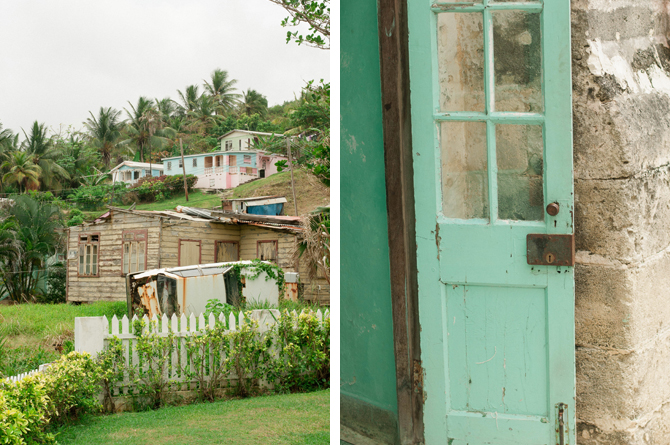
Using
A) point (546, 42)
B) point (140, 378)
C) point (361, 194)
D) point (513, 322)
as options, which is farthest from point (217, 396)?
point (546, 42)

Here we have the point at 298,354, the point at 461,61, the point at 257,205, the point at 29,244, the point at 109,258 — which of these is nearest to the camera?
the point at 461,61

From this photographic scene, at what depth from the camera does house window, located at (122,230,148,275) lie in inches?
118

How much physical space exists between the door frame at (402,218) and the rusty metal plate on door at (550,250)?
0.38 metres

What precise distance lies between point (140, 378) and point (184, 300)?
0.64 meters

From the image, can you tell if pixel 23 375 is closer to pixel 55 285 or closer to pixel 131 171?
pixel 55 285

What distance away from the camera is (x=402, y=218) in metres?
1.57

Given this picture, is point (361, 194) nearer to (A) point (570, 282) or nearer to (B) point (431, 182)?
(B) point (431, 182)

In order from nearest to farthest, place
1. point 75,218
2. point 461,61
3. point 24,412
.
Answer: point 461,61, point 24,412, point 75,218

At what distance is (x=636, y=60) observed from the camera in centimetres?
164

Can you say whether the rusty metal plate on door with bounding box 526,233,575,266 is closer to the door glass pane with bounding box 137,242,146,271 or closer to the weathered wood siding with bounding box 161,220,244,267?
the weathered wood siding with bounding box 161,220,244,267

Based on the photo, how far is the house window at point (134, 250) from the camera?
3.00 meters

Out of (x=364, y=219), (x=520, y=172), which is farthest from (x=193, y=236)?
(x=520, y=172)

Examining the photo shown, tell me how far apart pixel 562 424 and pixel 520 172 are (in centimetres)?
82

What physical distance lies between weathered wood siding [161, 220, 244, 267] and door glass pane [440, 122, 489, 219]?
217 centimetres
